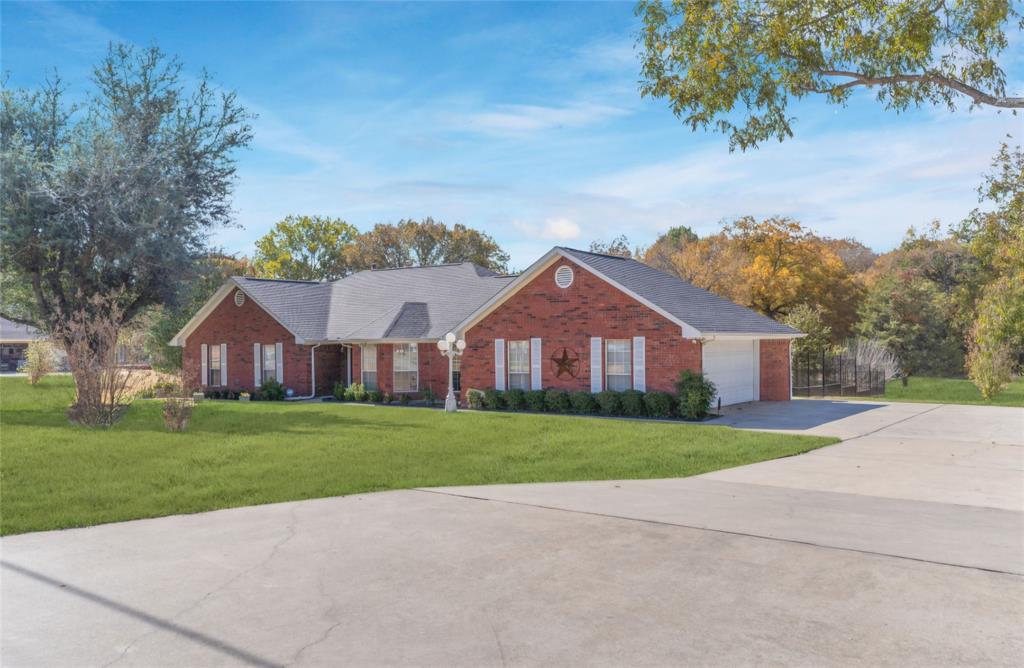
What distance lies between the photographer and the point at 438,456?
48.9 feet

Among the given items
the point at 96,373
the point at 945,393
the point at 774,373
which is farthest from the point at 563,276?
the point at 945,393

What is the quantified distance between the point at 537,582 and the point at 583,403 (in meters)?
17.5

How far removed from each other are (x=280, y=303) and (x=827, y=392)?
2369 centimetres

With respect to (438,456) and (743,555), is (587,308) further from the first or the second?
(743,555)

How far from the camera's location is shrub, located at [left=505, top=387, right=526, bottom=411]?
84.1ft

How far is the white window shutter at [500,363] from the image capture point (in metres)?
26.9

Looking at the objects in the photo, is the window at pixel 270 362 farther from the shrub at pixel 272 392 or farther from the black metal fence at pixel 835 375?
the black metal fence at pixel 835 375

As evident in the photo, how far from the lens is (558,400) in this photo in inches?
972

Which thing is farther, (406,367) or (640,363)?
(406,367)

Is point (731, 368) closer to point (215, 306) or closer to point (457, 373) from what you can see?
point (457, 373)

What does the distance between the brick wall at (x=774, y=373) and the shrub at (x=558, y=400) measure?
8.23 meters

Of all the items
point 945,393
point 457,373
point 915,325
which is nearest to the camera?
point 457,373

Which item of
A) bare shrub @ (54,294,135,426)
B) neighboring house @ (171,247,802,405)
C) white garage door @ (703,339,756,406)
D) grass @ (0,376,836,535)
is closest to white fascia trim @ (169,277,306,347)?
neighboring house @ (171,247,802,405)

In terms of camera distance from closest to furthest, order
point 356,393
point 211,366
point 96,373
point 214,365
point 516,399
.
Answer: point 96,373 → point 516,399 → point 356,393 → point 214,365 → point 211,366
